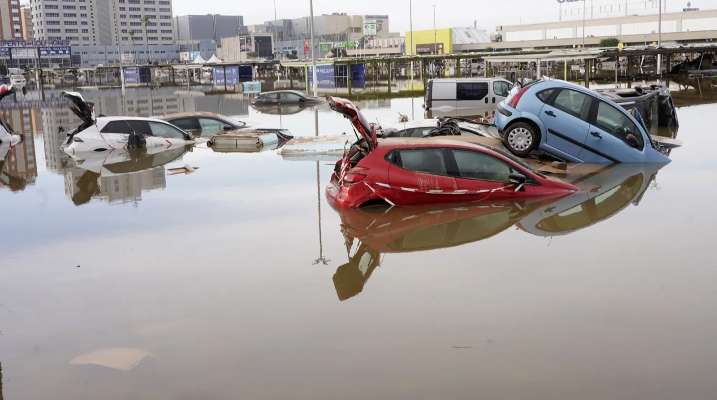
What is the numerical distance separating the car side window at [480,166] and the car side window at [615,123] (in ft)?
13.7

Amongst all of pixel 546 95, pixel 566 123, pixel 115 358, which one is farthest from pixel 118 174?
pixel 115 358

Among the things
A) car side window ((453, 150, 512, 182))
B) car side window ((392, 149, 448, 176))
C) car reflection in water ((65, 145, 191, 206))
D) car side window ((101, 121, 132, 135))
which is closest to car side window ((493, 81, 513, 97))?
car reflection in water ((65, 145, 191, 206))

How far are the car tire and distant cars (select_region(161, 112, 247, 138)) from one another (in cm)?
1086

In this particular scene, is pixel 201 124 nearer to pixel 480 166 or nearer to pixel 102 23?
pixel 480 166

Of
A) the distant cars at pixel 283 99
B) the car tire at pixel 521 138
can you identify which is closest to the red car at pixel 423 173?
the car tire at pixel 521 138

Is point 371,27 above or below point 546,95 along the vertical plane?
above

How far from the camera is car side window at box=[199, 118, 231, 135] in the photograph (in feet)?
77.2

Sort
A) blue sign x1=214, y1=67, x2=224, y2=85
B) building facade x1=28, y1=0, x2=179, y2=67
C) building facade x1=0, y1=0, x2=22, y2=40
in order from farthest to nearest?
building facade x1=0, y1=0, x2=22, y2=40 → building facade x1=28, y1=0, x2=179, y2=67 → blue sign x1=214, y1=67, x2=224, y2=85

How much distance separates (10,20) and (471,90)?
620 ft

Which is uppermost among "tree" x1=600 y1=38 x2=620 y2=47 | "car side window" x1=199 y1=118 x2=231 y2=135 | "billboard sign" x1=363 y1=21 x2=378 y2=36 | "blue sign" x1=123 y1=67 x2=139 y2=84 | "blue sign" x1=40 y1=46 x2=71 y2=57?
"billboard sign" x1=363 y1=21 x2=378 y2=36

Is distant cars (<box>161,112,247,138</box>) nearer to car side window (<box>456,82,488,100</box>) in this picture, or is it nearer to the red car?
car side window (<box>456,82,488,100</box>)

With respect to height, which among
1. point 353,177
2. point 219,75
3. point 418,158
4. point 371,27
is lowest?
point 353,177

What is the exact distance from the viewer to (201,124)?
23562mm

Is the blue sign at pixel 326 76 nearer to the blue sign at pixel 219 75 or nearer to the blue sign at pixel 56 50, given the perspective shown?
the blue sign at pixel 219 75
